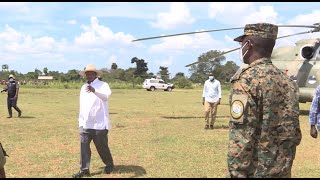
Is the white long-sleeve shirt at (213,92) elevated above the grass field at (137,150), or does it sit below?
above

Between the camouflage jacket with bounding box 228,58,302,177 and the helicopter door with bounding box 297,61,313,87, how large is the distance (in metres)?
14.9

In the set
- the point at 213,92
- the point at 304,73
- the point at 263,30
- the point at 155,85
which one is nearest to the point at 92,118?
the point at 263,30

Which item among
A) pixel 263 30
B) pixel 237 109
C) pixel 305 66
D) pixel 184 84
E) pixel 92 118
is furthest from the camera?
pixel 184 84

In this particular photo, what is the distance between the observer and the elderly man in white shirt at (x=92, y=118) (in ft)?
23.6

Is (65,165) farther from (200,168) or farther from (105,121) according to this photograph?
(200,168)

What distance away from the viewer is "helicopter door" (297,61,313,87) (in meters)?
17.2

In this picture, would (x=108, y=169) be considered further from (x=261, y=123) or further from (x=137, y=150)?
(x=261, y=123)

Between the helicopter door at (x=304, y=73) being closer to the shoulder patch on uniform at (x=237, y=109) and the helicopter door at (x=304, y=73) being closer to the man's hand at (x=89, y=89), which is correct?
the man's hand at (x=89, y=89)

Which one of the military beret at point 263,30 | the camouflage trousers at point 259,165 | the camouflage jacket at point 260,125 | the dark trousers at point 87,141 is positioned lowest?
the dark trousers at point 87,141

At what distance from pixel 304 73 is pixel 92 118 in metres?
12.2

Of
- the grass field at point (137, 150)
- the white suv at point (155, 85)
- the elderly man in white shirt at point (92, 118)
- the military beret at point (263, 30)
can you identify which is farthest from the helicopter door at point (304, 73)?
the white suv at point (155, 85)

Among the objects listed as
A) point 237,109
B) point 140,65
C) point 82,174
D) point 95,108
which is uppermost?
point 140,65

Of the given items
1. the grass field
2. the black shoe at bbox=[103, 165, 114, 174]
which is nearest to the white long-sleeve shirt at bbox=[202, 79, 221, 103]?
the grass field

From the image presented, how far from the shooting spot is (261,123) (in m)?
3.00
